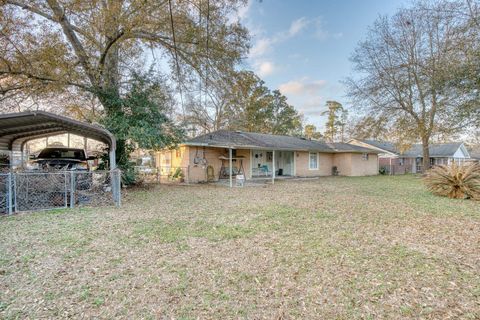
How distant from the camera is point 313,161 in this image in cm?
1998

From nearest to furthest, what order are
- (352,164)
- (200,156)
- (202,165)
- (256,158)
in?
(200,156) < (202,165) < (256,158) < (352,164)

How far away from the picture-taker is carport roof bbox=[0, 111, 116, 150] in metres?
6.83

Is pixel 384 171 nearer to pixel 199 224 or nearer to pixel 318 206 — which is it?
pixel 318 206

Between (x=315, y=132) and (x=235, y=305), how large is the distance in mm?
38183

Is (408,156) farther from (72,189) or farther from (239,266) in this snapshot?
(72,189)

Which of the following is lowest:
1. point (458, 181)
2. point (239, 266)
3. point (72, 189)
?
point (239, 266)

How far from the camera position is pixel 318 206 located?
757cm

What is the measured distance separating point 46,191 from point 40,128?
384 cm

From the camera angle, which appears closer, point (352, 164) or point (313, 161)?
point (313, 161)

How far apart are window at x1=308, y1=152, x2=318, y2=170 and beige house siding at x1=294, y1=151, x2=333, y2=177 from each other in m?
0.27

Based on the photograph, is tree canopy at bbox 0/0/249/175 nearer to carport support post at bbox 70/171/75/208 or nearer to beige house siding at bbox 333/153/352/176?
carport support post at bbox 70/171/75/208

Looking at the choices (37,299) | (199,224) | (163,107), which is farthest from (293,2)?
(37,299)

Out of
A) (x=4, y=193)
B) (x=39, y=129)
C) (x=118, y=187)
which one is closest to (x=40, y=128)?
(x=39, y=129)

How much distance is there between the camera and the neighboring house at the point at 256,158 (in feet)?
46.5
